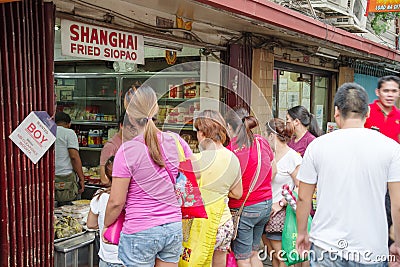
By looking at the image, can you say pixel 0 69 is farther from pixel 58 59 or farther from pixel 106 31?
pixel 58 59

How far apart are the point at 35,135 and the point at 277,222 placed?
2.53 metres

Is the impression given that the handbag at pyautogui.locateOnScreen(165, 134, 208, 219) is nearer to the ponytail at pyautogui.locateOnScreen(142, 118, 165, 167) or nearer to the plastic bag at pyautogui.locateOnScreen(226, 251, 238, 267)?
the ponytail at pyautogui.locateOnScreen(142, 118, 165, 167)

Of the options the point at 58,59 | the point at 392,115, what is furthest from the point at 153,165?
the point at 58,59

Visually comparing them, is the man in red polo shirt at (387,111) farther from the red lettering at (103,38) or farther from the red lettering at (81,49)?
the red lettering at (81,49)

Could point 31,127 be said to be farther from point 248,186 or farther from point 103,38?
point 248,186

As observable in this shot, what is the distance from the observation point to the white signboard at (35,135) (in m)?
3.98

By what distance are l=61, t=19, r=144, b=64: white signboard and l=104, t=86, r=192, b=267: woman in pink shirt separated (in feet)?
5.20

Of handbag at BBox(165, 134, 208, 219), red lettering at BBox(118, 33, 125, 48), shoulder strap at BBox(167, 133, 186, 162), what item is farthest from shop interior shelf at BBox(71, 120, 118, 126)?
shoulder strap at BBox(167, 133, 186, 162)

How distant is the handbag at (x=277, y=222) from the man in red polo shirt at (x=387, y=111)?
4.19 ft

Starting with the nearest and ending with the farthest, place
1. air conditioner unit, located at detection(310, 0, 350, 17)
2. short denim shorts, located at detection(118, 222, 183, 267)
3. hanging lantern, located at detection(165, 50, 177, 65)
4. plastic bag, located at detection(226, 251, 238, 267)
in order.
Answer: short denim shorts, located at detection(118, 222, 183, 267) < plastic bag, located at detection(226, 251, 238, 267) < hanging lantern, located at detection(165, 50, 177, 65) < air conditioner unit, located at detection(310, 0, 350, 17)

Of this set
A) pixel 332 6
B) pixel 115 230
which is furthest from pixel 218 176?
pixel 332 6

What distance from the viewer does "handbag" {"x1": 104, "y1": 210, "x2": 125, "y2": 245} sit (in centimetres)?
359

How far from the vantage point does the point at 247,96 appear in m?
7.89

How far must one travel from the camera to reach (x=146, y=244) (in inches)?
138
